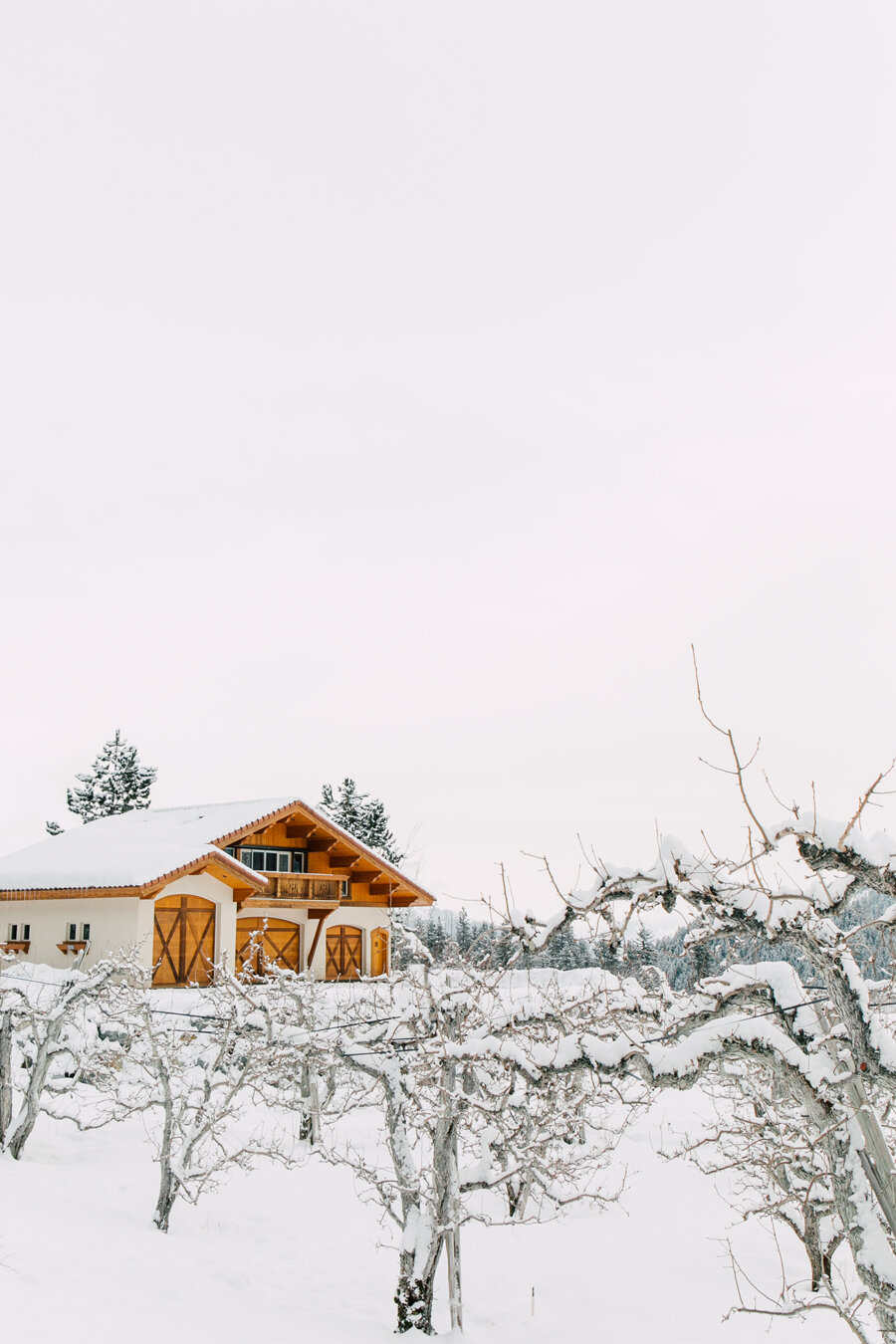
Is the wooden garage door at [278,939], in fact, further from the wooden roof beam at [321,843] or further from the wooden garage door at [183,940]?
the wooden garage door at [183,940]

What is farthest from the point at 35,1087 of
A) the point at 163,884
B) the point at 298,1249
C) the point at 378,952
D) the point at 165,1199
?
the point at 378,952

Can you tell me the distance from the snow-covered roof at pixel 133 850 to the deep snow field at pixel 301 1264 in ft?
22.9

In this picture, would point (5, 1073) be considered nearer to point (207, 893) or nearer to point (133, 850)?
point (207, 893)

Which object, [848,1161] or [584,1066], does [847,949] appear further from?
[584,1066]

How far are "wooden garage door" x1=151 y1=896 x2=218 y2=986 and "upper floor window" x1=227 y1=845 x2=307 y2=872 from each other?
11.8ft

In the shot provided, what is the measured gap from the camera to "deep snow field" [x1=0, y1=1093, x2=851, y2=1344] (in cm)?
1106

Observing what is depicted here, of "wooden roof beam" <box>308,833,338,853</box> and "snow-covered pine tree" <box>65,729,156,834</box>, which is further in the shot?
"snow-covered pine tree" <box>65,729,156,834</box>

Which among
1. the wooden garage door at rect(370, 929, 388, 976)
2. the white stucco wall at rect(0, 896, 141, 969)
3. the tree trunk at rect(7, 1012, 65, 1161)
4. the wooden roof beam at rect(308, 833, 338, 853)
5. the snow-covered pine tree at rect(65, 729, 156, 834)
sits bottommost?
the tree trunk at rect(7, 1012, 65, 1161)

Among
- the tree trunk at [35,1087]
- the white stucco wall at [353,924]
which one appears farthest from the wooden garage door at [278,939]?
the tree trunk at [35,1087]

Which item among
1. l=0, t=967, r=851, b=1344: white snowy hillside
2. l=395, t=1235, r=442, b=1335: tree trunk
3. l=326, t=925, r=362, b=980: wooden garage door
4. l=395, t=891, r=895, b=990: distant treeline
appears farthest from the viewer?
l=326, t=925, r=362, b=980: wooden garage door

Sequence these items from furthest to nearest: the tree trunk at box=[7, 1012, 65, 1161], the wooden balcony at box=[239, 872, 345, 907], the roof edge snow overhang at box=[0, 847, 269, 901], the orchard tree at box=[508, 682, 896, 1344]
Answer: the wooden balcony at box=[239, 872, 345, 907] → the roof edge snow overhang at box=[0, 847, 269, 901] → the tree trunk at box=[7, 1012, 65, 1161] → the orchard tree at box=[508, 682, 896, 1344]

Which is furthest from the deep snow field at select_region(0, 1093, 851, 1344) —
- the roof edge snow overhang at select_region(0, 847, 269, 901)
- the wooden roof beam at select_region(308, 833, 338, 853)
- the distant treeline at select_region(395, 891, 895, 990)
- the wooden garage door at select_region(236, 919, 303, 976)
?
the wooden roof beam at select_region(308, 833, 338, 853)

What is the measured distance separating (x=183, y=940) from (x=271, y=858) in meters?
5.76

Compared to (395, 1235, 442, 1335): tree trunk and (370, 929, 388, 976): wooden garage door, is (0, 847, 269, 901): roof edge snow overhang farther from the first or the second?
(395, 1235, 442, 1335): tree trunk
